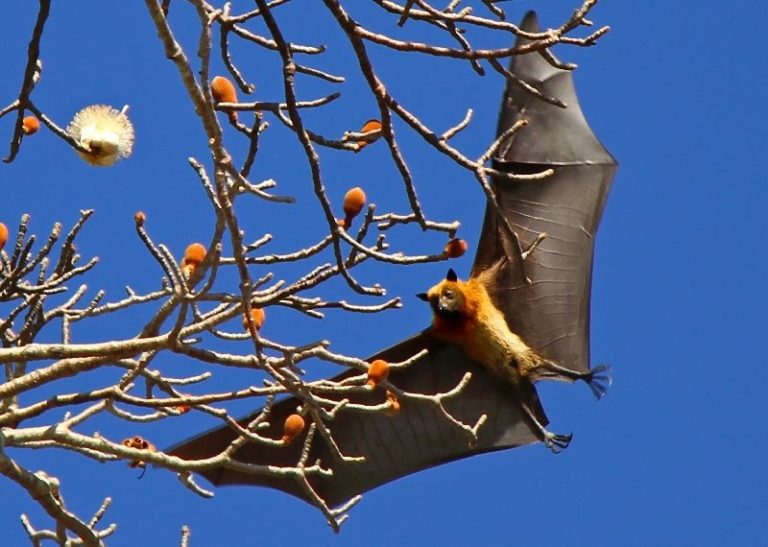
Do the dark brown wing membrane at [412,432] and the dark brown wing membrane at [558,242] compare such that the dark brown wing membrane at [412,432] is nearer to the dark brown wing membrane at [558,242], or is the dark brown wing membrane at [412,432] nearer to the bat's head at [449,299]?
the bat's head at [449,299]

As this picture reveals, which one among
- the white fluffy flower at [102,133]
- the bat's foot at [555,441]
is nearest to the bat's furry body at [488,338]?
the bat's foot at [555,441]

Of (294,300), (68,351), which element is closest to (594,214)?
(294,300)

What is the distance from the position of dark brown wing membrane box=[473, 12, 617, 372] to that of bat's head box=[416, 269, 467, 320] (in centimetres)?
21

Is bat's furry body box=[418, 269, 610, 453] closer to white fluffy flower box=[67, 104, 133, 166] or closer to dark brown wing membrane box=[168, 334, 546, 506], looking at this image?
dark brown wing membrane box=[168, 334, 546, 506]

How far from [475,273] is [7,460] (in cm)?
470

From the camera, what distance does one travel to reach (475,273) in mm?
9750

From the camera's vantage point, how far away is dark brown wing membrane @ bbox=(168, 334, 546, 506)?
380 inches

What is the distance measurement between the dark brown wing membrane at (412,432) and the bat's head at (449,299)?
31 cm

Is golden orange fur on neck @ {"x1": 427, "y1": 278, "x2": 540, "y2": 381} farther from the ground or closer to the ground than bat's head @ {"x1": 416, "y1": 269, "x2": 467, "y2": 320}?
closer to the ground

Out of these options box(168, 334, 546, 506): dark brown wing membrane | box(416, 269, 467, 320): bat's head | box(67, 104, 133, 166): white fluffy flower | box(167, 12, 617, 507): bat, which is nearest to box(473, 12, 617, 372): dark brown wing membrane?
box(167, 12, 617, 507): bat

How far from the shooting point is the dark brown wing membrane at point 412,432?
31.7 ft

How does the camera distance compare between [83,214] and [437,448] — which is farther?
[437,448]

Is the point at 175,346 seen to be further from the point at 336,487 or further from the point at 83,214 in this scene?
the point at 336,487

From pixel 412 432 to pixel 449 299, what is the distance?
41.9 inches
